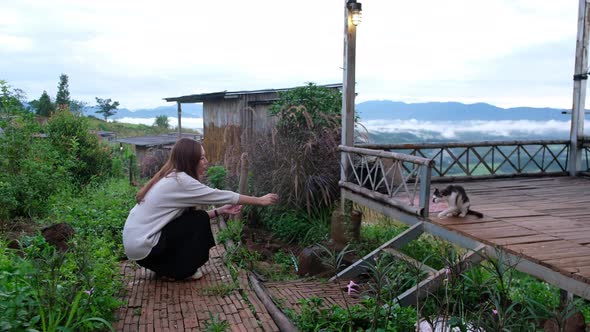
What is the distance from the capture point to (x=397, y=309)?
3.48 meters

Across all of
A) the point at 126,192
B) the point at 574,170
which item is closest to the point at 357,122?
the point at 574,170

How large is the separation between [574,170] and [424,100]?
13.2ft

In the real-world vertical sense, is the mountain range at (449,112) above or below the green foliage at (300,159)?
above

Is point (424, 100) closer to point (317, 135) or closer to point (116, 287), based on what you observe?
point (317, 135)

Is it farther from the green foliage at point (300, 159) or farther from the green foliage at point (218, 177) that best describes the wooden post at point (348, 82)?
the green foliage at point (218, 177)

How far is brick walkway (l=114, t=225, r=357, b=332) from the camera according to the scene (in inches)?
133

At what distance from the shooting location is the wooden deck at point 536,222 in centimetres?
373

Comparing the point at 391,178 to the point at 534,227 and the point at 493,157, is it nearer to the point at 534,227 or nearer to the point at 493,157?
the point at 534,227

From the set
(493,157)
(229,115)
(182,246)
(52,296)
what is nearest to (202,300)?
(182,246)

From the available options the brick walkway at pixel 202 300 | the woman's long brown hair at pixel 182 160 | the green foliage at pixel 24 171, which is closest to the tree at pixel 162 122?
the green foliage at pixel 24 171

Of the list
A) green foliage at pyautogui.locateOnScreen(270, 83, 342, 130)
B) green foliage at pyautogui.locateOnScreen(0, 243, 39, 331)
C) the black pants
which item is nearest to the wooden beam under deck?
green foliage at pyautogui.locateOnScreen(270, 83, 342, 130)

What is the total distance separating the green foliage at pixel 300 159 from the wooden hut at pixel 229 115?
1663 mm

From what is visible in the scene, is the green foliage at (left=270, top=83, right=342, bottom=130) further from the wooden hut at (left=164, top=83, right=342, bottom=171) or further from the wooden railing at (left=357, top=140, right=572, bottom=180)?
the wooden railing at (left=357, top=140, right=572, bottom=180)

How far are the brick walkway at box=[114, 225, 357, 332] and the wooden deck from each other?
4.95 feet
